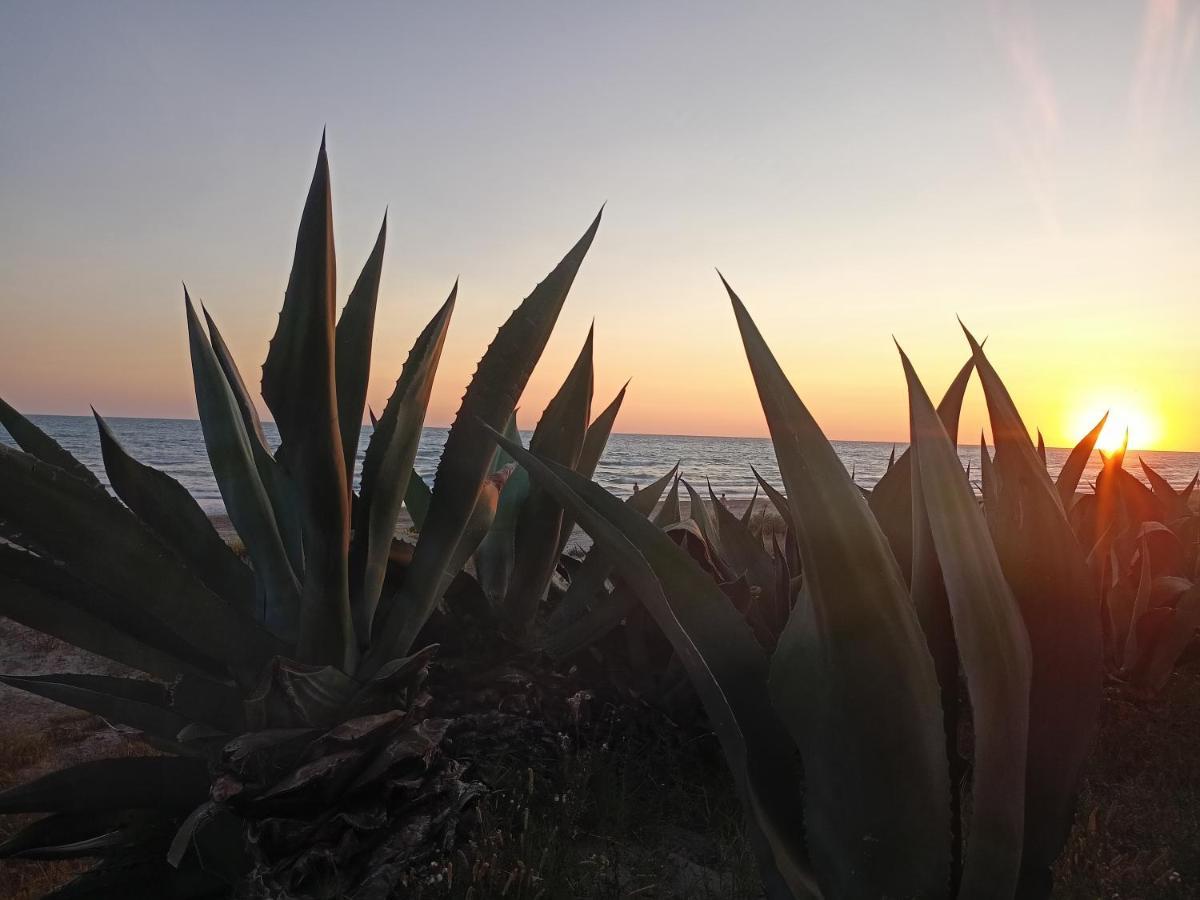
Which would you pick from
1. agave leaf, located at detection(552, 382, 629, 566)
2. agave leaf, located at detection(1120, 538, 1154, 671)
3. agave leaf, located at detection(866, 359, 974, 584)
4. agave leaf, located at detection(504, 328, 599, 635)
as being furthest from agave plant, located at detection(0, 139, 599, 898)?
agave leaf, located at detection(1120, 538, 1154, 671)

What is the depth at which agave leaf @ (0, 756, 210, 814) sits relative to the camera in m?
1.60

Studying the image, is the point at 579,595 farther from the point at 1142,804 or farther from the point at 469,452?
the point at 1142,804

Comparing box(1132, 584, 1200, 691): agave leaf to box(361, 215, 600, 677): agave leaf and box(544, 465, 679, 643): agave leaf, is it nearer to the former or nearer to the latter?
box(544, 465, 679, 643): agave leaf

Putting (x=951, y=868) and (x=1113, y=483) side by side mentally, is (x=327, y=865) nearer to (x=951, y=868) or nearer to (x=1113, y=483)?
(x=951, y=868)

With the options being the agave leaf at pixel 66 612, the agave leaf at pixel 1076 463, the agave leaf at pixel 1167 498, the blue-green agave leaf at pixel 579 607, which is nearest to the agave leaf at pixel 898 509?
the agave leaf at pixel 1076 463

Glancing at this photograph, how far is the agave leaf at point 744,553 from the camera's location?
2.62 meters

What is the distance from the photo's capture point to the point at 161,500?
1922mm

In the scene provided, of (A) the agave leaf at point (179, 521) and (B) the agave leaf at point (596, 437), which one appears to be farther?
(B) the agave leaf at point (596, 437)

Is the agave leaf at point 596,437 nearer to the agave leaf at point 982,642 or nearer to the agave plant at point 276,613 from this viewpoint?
the agave plant at point 276,613

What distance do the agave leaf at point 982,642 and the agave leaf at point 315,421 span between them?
3.41 feet

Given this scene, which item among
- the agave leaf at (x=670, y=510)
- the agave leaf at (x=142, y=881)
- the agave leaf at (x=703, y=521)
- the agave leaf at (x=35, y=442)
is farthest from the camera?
the agave leaf at (x=703, y=521)

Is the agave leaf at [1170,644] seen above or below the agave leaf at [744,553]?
below

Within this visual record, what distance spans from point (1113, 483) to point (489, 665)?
2273 mm

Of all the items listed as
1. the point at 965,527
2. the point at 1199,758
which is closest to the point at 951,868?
the point at 965,527
